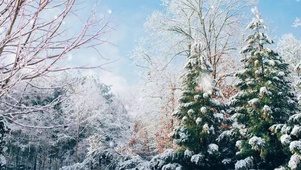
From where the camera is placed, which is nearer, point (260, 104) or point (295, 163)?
point (295, 163)

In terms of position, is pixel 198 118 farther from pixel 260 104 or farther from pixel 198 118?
pixel 260 104

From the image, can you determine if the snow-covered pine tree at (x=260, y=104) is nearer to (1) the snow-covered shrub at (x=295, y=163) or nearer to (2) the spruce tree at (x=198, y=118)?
(2) the spruce tree at (x=198, y=118)

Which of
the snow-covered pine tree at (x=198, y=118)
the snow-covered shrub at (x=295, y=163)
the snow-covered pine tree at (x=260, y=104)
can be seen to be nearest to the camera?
the snow-covered shrub at (x=295, y=163)

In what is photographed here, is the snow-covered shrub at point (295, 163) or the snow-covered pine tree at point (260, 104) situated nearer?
the snow-covered shrub at point (295, 163)

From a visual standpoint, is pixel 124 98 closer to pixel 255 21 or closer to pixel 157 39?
pixel 157 39

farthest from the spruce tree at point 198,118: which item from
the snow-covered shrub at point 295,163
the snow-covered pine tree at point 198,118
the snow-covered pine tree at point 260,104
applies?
the snow-covered shrub at point 295,163

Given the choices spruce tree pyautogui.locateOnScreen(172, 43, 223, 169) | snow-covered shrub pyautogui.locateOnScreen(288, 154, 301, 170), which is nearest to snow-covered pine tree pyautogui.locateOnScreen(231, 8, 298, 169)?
spruce tree pyautogui.locateOnScreen(172, 43, 223, 169)

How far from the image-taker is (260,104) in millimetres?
10148

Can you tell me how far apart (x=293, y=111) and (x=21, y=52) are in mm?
9892

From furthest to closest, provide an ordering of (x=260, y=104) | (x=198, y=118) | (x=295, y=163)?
1. (x=198, y=118)
2. (x=260, y=104)
3. (x=295, y=163)

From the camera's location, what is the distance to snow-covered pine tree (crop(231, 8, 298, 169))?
9656 mm

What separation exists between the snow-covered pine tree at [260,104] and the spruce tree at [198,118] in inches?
30.0

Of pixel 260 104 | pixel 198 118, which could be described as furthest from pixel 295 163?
pixel 198 118

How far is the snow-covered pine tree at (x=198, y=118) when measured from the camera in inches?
410
